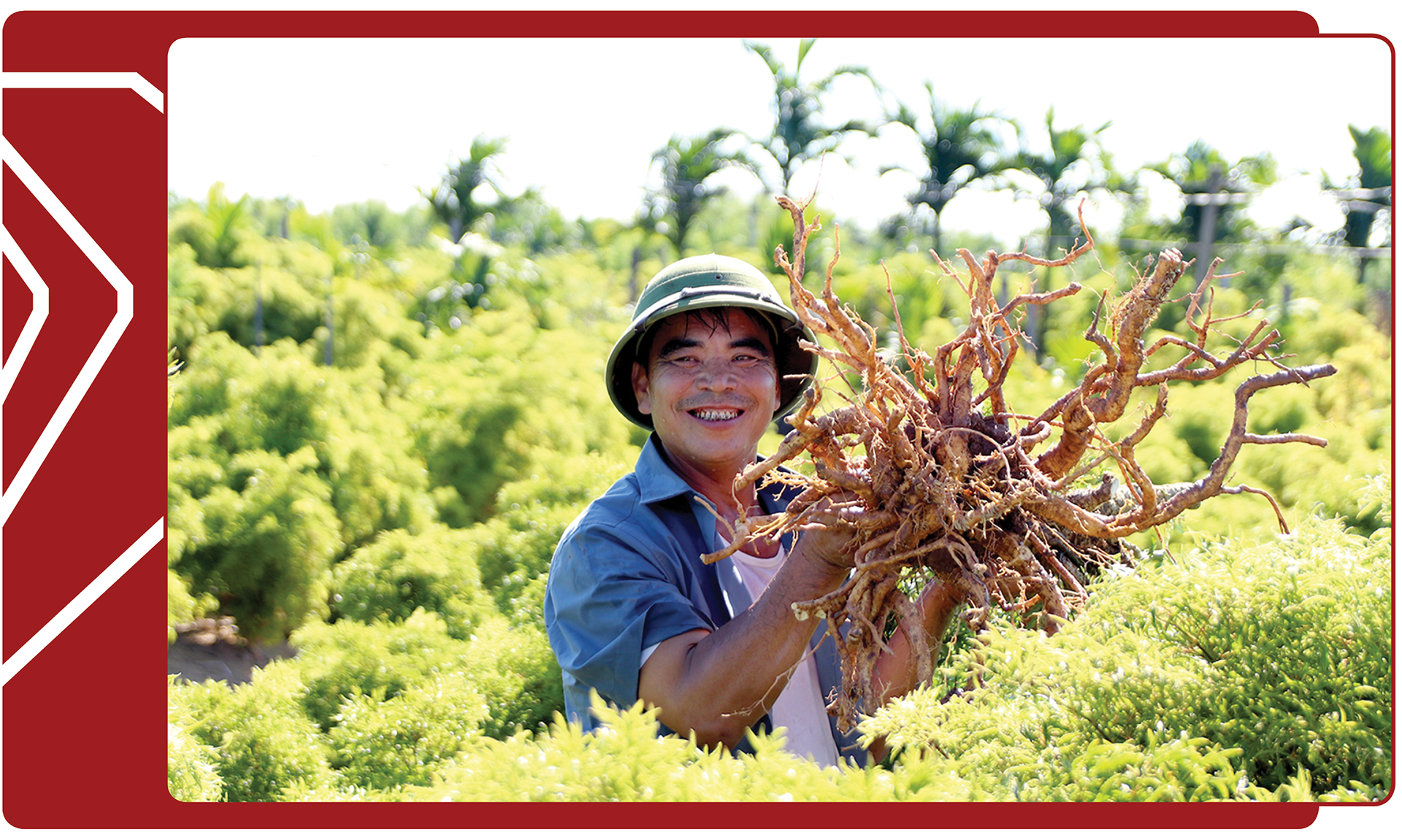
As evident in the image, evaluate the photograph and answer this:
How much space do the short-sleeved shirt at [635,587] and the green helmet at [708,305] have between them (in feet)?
0.68

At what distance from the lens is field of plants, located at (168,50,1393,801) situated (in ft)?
3.88

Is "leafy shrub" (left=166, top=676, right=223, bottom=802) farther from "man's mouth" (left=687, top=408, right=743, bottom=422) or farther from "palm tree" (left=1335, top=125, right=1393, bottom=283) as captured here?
"palm tree" (left=1335, top=125, right=1393, bottom=283)

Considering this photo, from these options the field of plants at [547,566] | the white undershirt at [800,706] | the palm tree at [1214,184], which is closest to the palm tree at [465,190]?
the field of plants at [547,566]

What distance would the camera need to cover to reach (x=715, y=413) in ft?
7.48

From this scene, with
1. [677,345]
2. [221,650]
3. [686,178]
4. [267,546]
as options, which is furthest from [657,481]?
[686,178]

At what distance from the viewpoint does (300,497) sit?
5.86 m

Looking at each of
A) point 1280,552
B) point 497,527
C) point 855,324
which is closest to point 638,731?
point 1280,552

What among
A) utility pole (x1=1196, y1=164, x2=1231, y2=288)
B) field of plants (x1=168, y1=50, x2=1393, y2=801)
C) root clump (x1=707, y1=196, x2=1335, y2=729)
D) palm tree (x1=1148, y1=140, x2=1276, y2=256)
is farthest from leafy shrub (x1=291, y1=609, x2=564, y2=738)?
palm tree (x1=1148, y1=140, x2=1276, y2=256)

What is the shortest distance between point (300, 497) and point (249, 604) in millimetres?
660

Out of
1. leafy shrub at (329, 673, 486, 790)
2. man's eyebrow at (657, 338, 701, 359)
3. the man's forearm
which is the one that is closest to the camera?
the man's forearm

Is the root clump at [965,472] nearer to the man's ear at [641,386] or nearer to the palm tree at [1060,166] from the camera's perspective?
the man's ear at [641,386]

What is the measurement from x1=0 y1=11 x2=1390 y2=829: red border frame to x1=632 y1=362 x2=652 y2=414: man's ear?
1.07 meters

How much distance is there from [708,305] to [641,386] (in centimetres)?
41

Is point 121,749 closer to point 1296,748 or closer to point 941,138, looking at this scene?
point 1296,748
